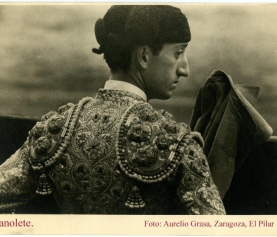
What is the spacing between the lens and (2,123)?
2277 millimetres

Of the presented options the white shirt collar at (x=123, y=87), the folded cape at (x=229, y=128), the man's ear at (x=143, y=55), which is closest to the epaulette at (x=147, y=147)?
the white shirt collar at (x=123, y=87)

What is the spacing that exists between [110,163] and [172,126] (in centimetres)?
28

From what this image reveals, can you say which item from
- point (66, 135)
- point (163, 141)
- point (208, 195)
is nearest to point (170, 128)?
point (163, 141)

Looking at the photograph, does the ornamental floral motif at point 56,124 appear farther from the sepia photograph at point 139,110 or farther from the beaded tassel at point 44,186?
the beaded tassel at point 44,186

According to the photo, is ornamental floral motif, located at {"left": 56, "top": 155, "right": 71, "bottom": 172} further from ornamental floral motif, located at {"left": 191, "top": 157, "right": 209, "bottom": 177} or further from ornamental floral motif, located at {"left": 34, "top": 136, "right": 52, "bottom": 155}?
ornamental floral motif, located at {"left": 191, "top": 157, "right": 209, "bottom": 177}

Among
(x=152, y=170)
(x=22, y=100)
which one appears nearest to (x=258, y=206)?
(x=152, y=170)

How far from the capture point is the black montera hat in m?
1.92

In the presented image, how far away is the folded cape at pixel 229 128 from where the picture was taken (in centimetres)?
216

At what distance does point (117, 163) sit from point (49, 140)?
0.29 m

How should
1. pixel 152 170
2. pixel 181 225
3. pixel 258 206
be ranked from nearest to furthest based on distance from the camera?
pixel 152 170, pixel 181 225, pixel 258 206

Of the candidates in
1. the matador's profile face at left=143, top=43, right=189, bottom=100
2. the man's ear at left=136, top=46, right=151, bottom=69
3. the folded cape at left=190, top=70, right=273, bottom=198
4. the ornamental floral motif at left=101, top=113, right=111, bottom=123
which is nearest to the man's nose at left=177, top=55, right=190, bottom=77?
the matador's profile face at left=143, top=43, right=189, bottom=100

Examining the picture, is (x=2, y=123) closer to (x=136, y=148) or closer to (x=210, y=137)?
(x=136, y=148)

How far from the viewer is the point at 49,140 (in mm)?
1884

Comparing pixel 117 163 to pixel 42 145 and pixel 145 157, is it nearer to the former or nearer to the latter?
pixel 145 157
